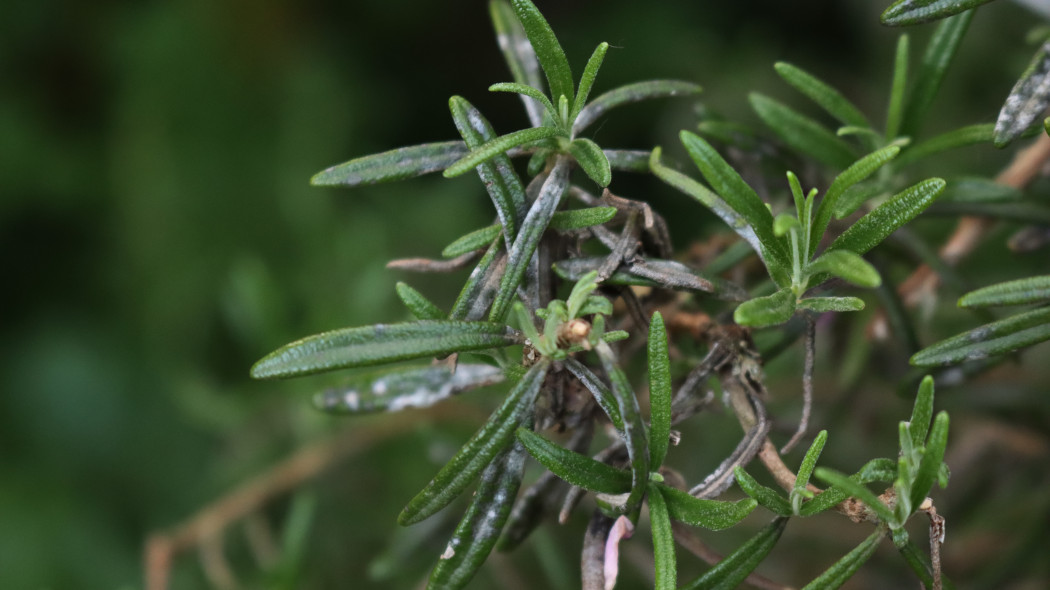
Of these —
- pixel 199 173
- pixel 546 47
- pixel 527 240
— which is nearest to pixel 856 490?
pixel 527 240

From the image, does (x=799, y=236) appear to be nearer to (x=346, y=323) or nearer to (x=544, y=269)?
(x=544, y=269)

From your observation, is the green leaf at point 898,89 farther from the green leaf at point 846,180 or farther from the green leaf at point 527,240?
the green leaf at point 527,240

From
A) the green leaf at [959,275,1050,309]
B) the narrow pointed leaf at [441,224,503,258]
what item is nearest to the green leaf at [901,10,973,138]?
the green leaf at [959,275,1050,309]

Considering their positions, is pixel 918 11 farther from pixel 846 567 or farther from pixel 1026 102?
pixel 846 567

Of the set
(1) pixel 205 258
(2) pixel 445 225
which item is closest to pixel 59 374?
(1) pixel 205 258

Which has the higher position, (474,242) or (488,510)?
(474,242)

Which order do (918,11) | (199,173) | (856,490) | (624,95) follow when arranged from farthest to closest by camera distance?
(199,173) < (624,95) < (918,11) < (856,490)
